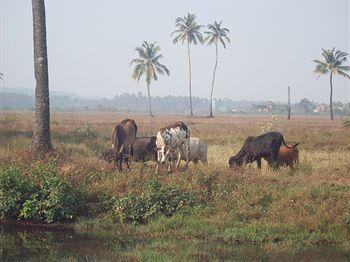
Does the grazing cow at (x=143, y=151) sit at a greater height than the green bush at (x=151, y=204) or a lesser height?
greater

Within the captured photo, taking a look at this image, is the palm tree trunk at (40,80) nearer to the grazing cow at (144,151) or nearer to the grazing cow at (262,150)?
the grazing cow at (144,151)

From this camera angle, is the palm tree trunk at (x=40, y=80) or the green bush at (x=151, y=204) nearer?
the green bush at (x=151, y=204)

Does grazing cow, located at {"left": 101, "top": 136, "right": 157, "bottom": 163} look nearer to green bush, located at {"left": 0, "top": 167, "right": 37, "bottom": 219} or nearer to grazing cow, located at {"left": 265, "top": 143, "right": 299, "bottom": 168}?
green bush, located at {"left": 0, "top": 167, "right": 37, "bottom": 219}

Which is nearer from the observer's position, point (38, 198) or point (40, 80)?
point (38, 198)

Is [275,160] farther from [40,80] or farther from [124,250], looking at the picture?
[124,250]

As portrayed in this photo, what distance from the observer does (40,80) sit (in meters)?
13.4

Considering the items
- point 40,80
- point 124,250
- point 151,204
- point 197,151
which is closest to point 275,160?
point 197,151

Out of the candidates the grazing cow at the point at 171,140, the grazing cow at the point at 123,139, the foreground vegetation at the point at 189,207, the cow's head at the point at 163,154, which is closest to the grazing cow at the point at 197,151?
the grazing cow at the point at 171,140

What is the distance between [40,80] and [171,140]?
171 inches

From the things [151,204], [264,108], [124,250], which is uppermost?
[151,204]

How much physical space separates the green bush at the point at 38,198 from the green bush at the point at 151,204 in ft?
3.34

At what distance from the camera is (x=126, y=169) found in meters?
12.2

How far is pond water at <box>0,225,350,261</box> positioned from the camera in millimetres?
7023

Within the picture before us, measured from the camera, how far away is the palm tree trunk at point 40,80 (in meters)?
13.4
